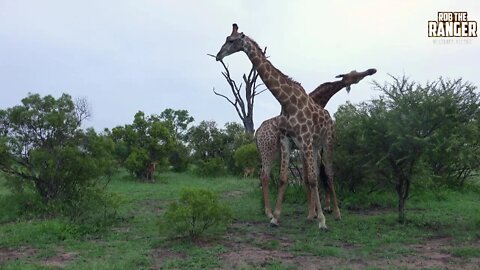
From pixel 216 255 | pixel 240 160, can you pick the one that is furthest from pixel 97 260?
pixel 240 160

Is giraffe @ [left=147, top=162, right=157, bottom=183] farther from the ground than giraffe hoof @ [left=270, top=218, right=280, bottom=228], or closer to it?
farther from the ground

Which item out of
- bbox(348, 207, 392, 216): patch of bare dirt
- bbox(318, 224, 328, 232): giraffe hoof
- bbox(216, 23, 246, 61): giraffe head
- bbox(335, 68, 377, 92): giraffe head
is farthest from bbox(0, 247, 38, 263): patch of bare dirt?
bbox(335, 68, 377, 92): giraffe head

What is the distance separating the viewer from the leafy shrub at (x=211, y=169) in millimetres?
21375

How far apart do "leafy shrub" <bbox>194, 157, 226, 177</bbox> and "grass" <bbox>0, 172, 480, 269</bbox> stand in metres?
10.4

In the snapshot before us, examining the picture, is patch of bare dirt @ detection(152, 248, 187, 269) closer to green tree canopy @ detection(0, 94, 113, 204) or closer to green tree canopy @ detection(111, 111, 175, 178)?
green tree canopy @ detection(0, 94, 113, 204)

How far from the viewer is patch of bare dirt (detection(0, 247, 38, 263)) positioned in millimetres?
6484

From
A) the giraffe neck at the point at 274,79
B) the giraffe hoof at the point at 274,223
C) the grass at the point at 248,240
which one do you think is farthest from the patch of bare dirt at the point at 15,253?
the giraffe neck at the point at 274,79

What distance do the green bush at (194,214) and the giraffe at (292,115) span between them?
1.76 metres

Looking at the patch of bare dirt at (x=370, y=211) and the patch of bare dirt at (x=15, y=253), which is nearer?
the patch of bare dirt at (x=15, y=253)

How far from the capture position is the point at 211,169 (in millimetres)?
21391

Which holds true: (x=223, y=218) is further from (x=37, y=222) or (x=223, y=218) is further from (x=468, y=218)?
(x=468, y=218)

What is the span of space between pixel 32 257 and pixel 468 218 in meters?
7.52

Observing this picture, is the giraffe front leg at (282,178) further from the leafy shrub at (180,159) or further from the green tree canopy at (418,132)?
the leafy shrub at (180,159)

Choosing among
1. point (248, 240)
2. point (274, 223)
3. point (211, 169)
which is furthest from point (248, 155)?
point (248, 240)
